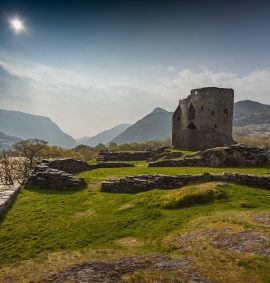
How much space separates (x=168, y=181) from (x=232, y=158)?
37.9 ft

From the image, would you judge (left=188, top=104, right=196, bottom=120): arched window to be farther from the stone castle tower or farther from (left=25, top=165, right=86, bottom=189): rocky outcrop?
(left=25, top=165, right=86, bottom=189): rocky outcrop

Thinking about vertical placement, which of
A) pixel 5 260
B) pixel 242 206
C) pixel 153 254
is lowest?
pixel 5 260

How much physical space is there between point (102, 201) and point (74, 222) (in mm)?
3891

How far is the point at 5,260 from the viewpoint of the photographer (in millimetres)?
14203

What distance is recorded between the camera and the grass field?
1166cm

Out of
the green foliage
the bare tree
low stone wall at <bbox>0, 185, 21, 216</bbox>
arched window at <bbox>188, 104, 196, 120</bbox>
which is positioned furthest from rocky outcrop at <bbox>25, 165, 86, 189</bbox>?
arched window at <bbox>188, 104, 196, 120</bbox>

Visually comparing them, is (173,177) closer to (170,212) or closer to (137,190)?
(137,190)

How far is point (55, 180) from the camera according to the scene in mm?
26156

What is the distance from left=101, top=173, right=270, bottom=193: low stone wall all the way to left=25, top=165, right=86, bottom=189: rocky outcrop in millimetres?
2849

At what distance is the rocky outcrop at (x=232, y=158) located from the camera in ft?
98.1

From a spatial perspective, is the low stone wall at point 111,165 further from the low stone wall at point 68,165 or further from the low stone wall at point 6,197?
the low stone wall at point 6,197

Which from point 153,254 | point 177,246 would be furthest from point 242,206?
point 153,254

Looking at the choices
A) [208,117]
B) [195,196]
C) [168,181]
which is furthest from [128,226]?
[208,117]

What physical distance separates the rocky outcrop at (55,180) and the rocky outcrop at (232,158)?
11676 millimetres
